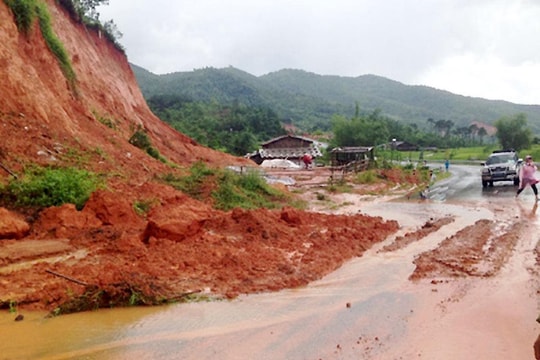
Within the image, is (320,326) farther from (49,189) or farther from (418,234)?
(49,189)

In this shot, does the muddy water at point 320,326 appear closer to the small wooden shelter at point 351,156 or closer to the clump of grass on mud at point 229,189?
the clump of grass on mud at point 229,189

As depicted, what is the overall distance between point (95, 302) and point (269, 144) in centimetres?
4353

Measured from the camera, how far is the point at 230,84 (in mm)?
117000

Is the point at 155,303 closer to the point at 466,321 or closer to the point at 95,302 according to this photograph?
the point at 95,302

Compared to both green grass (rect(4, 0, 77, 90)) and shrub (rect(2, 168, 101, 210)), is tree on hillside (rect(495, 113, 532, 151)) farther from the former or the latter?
shrub (rect(2, 168, 101, 210))

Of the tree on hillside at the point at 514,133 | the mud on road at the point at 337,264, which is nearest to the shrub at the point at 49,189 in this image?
the mud on road at the point at 337,264

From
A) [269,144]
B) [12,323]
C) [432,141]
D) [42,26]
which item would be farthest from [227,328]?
[432,141]

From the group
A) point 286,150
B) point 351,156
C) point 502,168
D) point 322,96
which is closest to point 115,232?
point 502,168

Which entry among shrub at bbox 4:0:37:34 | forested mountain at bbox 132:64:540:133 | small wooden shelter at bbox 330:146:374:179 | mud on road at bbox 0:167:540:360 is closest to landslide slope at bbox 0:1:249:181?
shrub at bbox 4:0:37:34

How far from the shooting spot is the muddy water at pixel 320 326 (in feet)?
19.5

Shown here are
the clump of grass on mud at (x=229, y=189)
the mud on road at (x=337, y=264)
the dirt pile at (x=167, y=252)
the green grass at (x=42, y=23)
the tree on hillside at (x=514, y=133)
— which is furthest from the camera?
the tree on hillside at (x=514, y=133)

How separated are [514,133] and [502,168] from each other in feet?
159

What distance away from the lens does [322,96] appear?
157m

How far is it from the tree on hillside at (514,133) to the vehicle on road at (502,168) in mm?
46791
